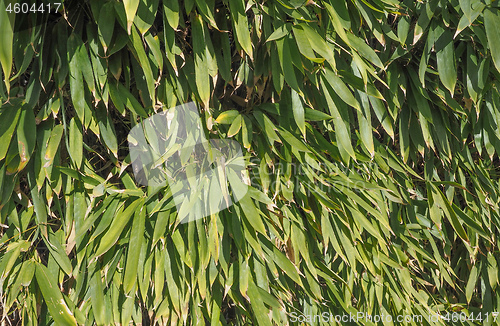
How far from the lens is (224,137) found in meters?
0.82

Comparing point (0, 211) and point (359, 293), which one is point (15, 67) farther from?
point (359, 293)

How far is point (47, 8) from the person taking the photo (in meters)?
0.73

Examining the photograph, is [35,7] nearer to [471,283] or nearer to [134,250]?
[134,250]

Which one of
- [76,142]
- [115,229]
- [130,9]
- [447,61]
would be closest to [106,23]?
[130,9]

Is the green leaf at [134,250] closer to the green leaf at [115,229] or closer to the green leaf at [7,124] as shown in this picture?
the green leaf at [115,229]

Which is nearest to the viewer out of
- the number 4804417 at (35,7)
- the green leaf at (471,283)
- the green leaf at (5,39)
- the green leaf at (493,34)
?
the green leaf at (5,39)

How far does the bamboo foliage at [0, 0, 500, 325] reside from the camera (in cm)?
74

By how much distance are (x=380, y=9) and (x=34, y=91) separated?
70 centimetres

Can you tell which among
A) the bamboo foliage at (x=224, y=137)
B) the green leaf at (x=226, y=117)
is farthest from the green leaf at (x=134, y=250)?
the green leaf at (x=226, y=117)

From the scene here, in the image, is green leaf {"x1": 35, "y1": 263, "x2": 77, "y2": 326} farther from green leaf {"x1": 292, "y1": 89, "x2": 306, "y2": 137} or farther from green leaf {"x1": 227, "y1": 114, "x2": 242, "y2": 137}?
green leaf {"x1": 292, "y1": 89, "x2": 306, "y2": 137}

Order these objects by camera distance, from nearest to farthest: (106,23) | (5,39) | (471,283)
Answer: (5,39)
(106,23)
(471,283)

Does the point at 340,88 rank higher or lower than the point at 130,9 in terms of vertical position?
lower

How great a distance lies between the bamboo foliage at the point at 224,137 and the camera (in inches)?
29.1

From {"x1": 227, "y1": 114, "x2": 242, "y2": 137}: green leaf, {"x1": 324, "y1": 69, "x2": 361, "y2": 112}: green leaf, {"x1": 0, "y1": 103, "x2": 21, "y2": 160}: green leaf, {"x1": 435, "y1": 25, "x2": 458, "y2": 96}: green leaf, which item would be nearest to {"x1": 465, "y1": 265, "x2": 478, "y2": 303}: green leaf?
{"x1": 435, "y1": 25, "x2": 458, "y2": 96}: green leaf
